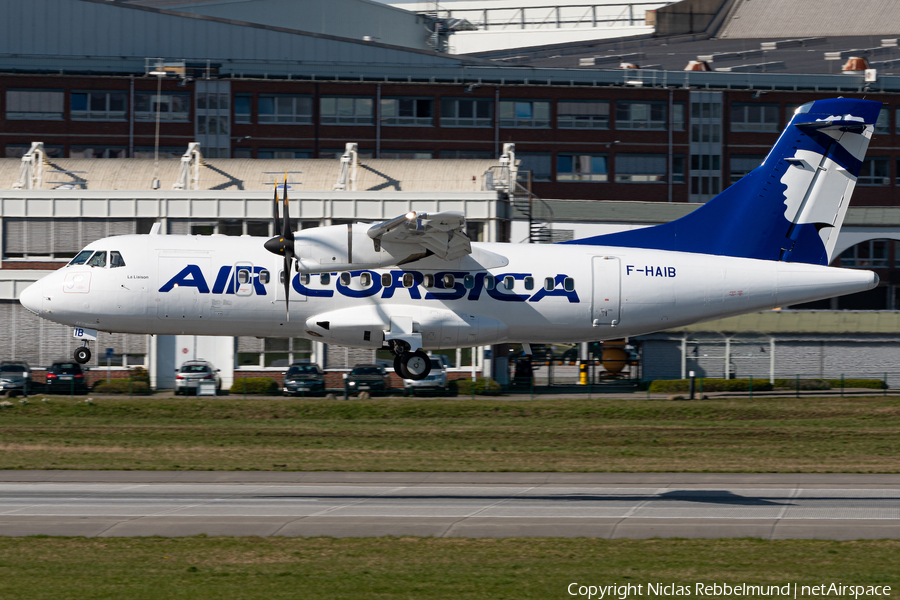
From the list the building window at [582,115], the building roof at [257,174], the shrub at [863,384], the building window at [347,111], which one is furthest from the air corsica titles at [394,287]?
the building window at [582,115]

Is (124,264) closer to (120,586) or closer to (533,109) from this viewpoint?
(120,586)

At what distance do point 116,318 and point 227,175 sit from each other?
32758mm

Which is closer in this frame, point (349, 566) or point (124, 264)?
point (349, 566)

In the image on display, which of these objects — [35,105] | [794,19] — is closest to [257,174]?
[35,105]

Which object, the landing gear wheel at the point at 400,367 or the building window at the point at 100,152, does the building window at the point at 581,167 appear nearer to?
the building window at the point at 100,152

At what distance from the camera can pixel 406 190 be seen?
197 feet

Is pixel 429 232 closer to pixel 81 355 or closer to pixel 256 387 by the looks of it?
pixel 81 355

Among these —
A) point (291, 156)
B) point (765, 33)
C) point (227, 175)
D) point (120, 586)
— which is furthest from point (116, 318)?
point (765, 33)

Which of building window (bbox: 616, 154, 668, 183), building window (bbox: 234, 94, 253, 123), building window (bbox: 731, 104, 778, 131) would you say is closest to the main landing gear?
building window (bbox: 234, 94, 253, 123)

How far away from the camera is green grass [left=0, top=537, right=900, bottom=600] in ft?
69.8

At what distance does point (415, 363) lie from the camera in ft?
95.2

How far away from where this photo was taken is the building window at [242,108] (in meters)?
89.8

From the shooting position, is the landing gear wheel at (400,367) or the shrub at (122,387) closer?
the landing gear wheel at (400,367)

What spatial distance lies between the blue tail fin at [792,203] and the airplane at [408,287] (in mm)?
248
